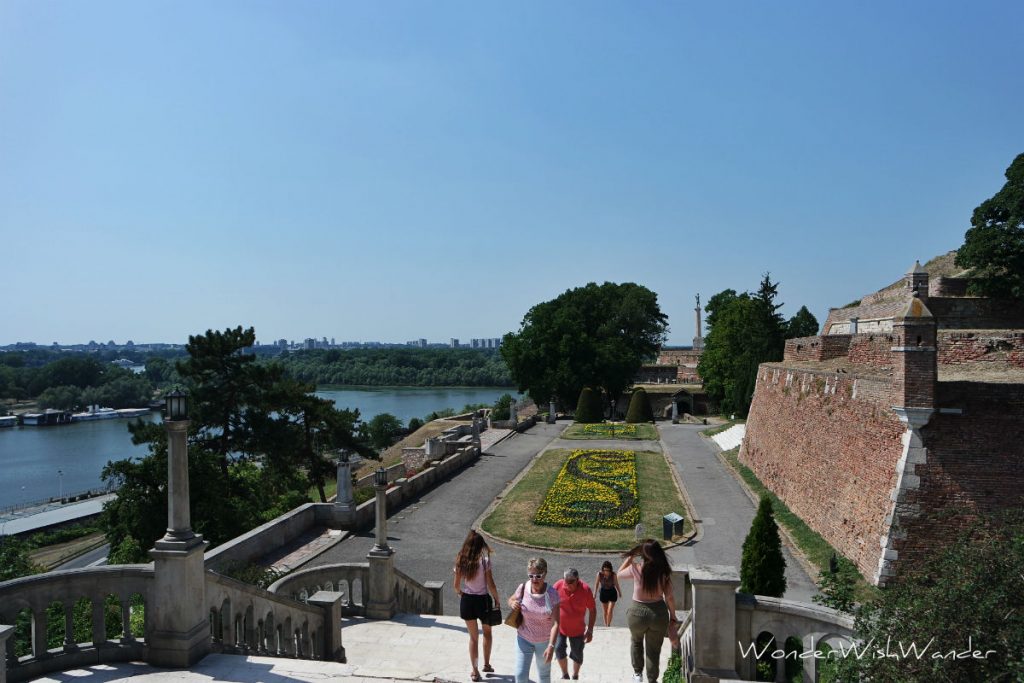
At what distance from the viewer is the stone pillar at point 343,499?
1808 cm

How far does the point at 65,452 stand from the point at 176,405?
76.7 m

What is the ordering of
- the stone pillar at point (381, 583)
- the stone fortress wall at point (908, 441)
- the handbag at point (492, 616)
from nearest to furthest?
the handbag at point (492, 616) → the stone pillar at point (381, 583) → the stone fortress wall at point (908, 441)

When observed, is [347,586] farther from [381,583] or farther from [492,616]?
[492,616]

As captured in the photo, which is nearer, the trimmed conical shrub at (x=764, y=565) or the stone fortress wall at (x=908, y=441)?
the trimmed conical shrub at (x=764, y=565)

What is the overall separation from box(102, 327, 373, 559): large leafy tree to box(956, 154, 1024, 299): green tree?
83.8 feet

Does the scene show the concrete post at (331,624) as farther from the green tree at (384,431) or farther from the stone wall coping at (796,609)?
the green tree at (384,431)

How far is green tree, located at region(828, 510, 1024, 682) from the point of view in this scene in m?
5.04

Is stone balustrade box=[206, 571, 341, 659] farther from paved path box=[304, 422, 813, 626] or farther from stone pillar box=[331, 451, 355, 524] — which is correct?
stone pillar box=[331, 451, 355, 524]

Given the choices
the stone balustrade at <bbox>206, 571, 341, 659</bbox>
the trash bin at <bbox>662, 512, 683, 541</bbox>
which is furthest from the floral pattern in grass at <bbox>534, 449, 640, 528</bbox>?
the stone balustrade at <bbox>206, 571, 341, 659</bbox>

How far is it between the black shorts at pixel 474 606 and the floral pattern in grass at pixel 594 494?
12806 mm

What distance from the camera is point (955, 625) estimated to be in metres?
5.28

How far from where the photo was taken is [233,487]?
25.0 m

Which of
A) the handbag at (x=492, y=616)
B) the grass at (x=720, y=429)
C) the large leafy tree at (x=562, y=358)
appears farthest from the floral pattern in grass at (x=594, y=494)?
the large leafy tree at (x=562, y=358)

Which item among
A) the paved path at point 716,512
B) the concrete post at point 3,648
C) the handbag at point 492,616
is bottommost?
the paved path at point 716,512
